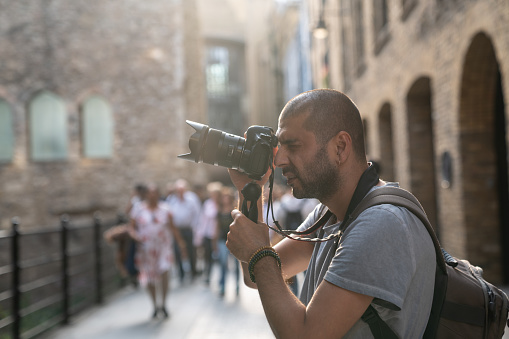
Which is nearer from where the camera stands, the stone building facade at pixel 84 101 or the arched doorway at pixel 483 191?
the arched doorway at pixel 483 191

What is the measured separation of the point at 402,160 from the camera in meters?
11.3

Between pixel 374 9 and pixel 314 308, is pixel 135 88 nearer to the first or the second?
pixel 374 9

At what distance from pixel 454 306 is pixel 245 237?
0.68 metres

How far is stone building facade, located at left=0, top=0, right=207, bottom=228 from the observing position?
19.5m

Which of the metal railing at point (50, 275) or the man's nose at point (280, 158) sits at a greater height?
the man's nose at point (280, 158)

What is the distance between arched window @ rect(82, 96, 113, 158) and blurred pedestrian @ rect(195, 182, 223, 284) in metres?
9.88

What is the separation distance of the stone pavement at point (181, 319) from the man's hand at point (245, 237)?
4572 mm

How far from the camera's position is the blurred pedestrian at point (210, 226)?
10492 millimetres

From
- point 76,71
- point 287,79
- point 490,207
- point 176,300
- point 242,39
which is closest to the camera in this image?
point 490,207

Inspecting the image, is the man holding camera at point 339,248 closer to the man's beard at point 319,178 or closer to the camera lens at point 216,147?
the man's beard at point 319,178

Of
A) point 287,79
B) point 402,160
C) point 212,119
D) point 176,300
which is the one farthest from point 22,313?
point 212,119

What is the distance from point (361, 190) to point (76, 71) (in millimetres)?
19644

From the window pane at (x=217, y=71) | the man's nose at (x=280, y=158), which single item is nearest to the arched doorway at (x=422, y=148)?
the man's nose at (x=280, y=158)

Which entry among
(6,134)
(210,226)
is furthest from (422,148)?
(6,134)
